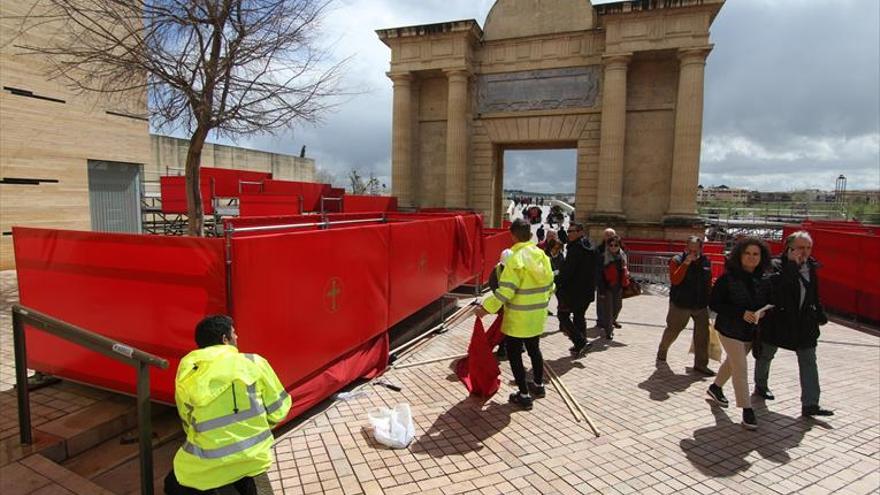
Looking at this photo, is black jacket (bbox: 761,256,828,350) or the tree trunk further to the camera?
the tree trunk

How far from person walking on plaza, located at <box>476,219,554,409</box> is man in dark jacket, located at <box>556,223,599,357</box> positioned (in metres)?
1.82

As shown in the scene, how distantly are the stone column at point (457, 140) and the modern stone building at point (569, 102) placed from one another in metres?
0.04

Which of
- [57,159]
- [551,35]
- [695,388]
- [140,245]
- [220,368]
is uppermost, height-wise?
[551,35]

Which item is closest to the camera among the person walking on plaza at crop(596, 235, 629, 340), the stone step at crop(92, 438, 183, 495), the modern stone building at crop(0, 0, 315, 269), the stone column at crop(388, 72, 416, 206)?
the stone step at crop(92, 438, 183, 495)

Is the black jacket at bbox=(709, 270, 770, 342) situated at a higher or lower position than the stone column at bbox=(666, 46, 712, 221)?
lower

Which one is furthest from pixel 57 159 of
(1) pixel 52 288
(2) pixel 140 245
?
(2) pixel 140 245

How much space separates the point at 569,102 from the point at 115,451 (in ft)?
58.0

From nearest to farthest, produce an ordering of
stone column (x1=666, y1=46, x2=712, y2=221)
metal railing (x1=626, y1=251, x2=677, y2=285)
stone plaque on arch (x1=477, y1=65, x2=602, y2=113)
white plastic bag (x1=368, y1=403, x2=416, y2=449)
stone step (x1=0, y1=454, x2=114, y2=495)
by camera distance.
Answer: stone step (x1=0, y1=454, x2=114, y2=495) → white plastic bag (x1=368, y1=403, x2=416, y2=449) → metal railing (x1=626, y1=251, x2=677, y2=285) → stone column (x1=666, y1=46, x2=712, y2=221) → stone plaque on arch (x1=477, y1=65, x2=602, y2=113)

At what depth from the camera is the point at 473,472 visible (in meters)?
3.43

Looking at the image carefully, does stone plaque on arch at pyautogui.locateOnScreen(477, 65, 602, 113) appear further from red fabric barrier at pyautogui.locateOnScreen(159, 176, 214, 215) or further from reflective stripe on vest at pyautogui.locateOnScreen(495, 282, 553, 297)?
reflective stripe on vest at pyautogui.locateOnScreen(495, 282, 553, 297)

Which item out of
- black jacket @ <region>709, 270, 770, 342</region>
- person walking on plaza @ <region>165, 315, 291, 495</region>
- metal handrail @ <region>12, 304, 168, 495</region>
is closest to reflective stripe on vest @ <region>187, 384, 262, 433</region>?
person walking on plaza @ <region>165, 315, 291, 495</region>

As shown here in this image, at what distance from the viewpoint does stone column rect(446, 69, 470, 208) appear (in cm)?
1844

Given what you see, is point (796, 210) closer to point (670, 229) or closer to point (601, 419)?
point (670, 229)

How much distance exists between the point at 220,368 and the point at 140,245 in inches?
77.7
